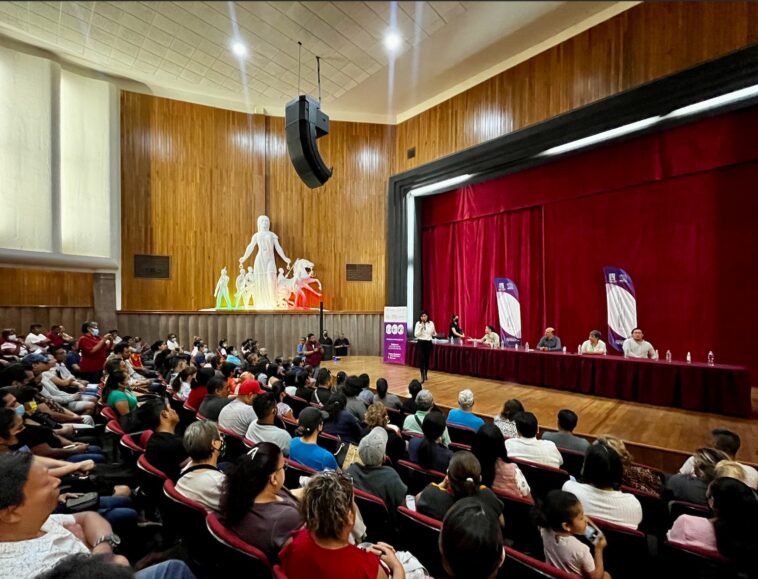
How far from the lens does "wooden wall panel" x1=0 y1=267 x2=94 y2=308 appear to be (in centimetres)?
866

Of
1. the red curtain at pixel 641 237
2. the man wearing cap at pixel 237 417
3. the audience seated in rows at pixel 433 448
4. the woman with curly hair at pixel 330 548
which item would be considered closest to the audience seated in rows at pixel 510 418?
the audience seated in rows at pixel 433 448

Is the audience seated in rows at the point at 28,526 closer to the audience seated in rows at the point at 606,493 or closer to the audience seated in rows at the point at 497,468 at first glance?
the audience seated in rows at the point at 497,468

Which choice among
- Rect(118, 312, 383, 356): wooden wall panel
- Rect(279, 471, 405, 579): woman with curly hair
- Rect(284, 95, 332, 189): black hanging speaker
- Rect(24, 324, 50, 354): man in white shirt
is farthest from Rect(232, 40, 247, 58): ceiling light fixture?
Rect(118, 312, 383, 356): wooden wall panel

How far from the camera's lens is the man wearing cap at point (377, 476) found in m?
2.04

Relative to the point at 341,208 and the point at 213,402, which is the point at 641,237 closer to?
the point at 213,402

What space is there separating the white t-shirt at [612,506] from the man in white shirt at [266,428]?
1682 mm

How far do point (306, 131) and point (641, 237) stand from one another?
5747 millimetres

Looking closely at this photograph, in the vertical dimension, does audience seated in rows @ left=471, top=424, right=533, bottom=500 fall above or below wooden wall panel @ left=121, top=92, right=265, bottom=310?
below

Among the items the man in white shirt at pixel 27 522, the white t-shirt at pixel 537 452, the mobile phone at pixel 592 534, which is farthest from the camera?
the white t-shirt at pixel 537 452

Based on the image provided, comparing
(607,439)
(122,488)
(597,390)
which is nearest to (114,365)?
(122,488)

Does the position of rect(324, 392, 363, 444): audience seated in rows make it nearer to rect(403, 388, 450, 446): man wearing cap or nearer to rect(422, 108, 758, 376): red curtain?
rect(403, 388, 450, 446): man wearing cap

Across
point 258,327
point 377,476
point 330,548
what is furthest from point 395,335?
point 330,548

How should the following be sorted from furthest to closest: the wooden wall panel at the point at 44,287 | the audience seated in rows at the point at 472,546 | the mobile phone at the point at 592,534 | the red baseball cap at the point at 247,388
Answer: the wooden wall panel at the point at 44,287 → the red baseball cap at the point at 247,388 → the mobile phone at the point at 592,534 → the audience seated in rows at the point at 472,546

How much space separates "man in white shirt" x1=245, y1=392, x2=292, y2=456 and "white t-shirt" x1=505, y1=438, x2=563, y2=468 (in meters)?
1.45
